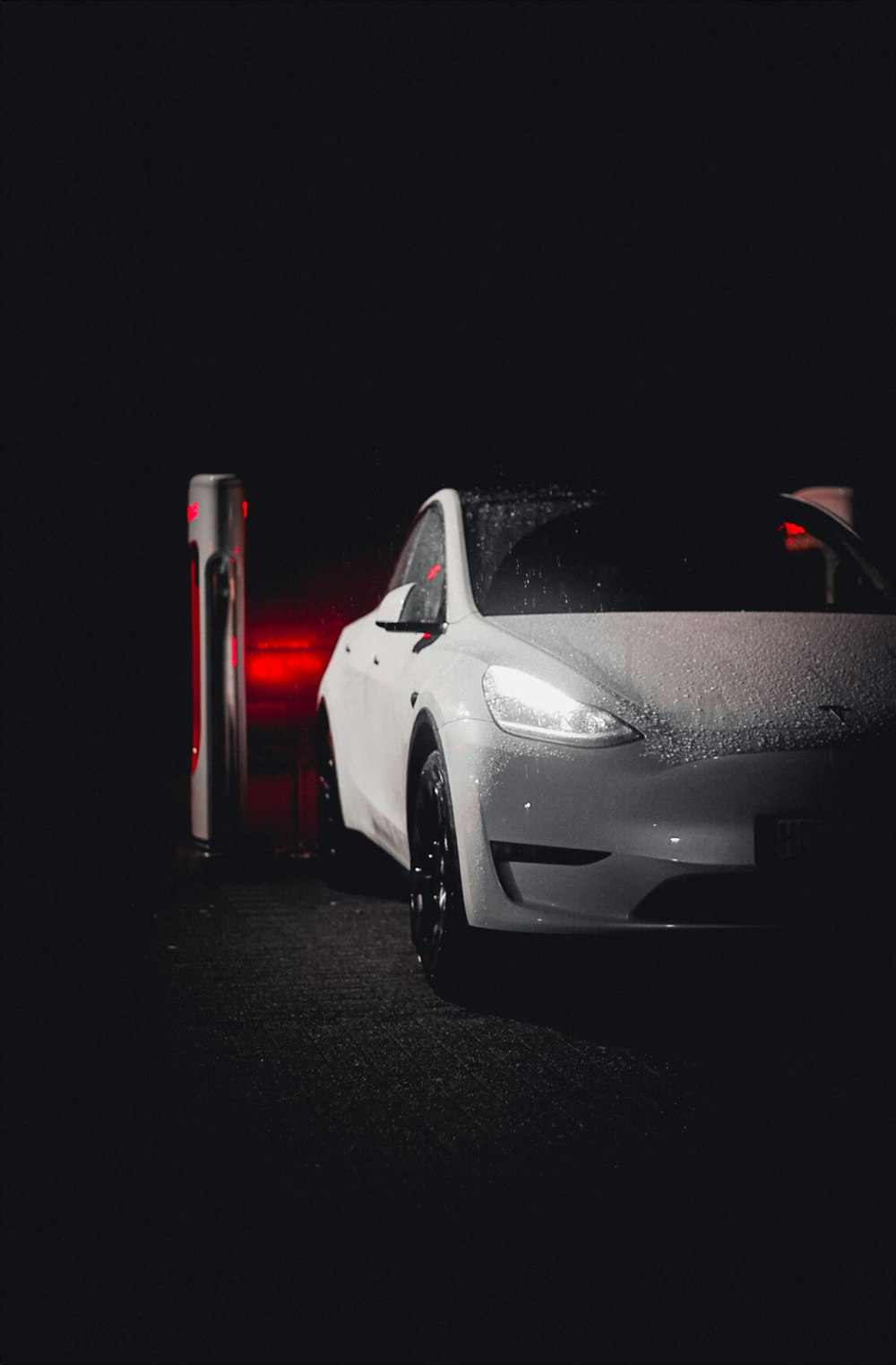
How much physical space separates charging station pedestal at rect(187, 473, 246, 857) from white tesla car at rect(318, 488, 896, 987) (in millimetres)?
1548

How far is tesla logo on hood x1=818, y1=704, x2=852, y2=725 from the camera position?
15.0ft

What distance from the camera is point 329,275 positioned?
5.09 metres

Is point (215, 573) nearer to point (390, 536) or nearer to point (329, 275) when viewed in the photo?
point (390, 536)

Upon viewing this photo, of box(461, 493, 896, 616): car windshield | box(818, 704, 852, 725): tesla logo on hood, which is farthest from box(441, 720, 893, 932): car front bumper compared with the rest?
box(461, 493, 896, 616): car windshield

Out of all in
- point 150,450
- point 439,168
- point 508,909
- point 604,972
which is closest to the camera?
point 150,450

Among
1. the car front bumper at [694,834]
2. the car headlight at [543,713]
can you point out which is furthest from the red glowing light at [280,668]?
the car front bumper at [694,834]

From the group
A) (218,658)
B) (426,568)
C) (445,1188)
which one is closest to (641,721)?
(445,1188)

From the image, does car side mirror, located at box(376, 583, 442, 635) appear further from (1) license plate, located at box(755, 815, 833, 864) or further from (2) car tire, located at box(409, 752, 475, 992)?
(1) license plate, located at box(755, 815, 833, 864)

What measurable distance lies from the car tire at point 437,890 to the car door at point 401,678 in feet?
1.02

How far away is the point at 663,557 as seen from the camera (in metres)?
5.47

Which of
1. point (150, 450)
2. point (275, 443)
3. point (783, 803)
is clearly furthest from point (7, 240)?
point (275, 443)

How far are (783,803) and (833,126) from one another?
1.82m

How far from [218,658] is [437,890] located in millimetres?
2394

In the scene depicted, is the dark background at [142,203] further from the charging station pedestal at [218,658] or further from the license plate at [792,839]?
the charging station pedestal at [218,658]
